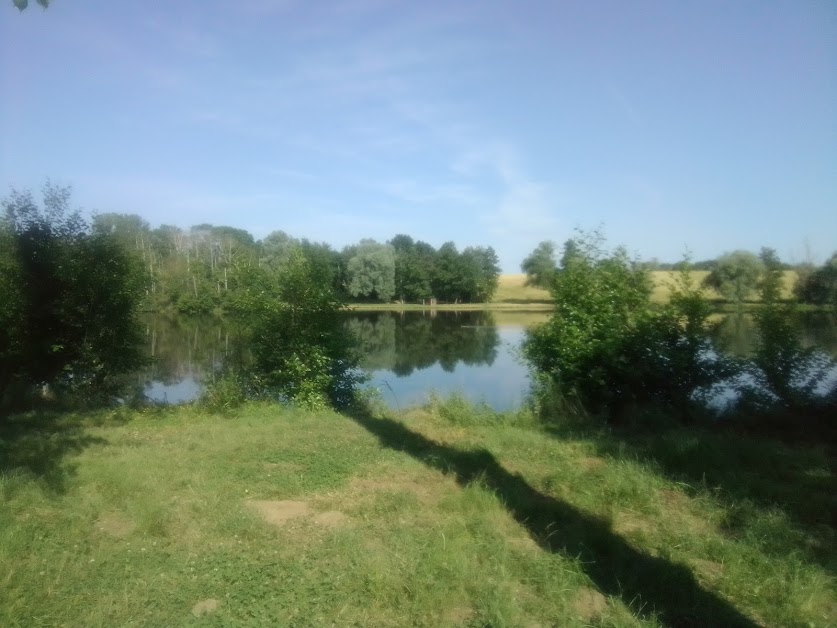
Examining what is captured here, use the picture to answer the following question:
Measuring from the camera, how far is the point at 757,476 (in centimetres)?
776

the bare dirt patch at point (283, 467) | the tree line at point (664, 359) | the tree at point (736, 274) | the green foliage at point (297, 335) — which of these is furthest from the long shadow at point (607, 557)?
the tree at point (736, 274)

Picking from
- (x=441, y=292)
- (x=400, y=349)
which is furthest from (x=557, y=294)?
(x=441, y=292)

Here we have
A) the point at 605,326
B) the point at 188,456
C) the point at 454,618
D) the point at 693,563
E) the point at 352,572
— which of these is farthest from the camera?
the point at 605,326

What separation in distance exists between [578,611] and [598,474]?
3369mm

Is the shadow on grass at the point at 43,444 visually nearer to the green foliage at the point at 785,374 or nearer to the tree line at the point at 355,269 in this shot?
the green foliage at the point at 785,374

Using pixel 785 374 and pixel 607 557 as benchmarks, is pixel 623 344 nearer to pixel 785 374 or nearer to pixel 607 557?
pixel 785 374

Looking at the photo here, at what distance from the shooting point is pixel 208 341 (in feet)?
95.1

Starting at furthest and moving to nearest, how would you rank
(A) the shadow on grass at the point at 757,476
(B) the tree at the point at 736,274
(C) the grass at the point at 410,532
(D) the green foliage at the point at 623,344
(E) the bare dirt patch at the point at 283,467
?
(B) the tree at the point at 736,274
(D) the green foliage at the point at 623,344
(E) the bare dirt patch at the point at 283,467
(A) the shadow on grass at the point at 757,476
(C) the grass at the point at 410,532

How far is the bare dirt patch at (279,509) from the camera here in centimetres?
608

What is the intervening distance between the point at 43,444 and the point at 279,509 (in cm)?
451

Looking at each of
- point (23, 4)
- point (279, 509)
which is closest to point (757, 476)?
point (279, 509)

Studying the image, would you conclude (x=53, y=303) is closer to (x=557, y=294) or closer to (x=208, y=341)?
(x=557, y=294)

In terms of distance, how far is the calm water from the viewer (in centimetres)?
1427

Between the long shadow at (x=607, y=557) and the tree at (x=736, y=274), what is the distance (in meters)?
13.7
